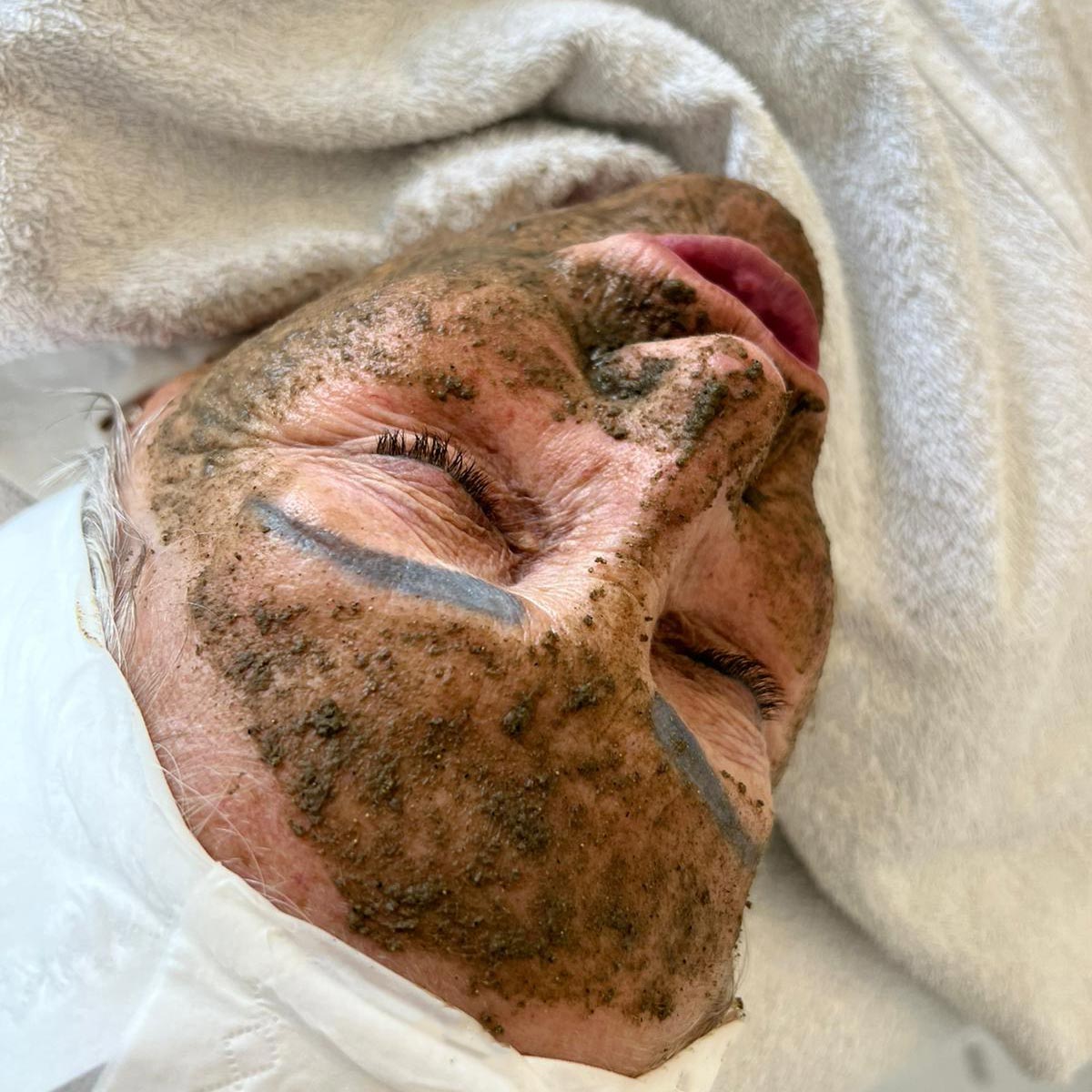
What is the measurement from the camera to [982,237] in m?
1.08

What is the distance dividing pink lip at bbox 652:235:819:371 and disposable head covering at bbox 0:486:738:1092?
0.59m

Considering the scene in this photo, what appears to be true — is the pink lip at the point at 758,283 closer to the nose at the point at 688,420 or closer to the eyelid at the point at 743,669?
the nose at the point at 688,420

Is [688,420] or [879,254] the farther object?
[879,254]

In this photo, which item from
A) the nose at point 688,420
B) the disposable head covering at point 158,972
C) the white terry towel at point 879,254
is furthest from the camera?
the white terry towel at point 879,254

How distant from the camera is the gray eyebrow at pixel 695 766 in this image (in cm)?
58

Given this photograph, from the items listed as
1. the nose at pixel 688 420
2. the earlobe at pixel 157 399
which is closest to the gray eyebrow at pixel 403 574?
the nose at pixel 688 420

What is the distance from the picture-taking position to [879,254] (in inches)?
42.3

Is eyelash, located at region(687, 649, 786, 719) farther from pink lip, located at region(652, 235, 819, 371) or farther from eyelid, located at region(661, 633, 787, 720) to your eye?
pink lip, located at region(652, 235, 819, 371)

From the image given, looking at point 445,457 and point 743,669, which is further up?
point 445,457

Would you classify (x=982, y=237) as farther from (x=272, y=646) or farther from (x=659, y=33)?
(x=272, y=646)

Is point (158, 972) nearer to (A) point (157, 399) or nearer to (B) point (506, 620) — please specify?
(B) point (506, 620)

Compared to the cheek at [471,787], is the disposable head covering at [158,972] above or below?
below

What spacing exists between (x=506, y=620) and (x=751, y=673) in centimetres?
26

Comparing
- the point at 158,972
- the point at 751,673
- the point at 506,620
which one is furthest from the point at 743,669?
the point at 158,972
